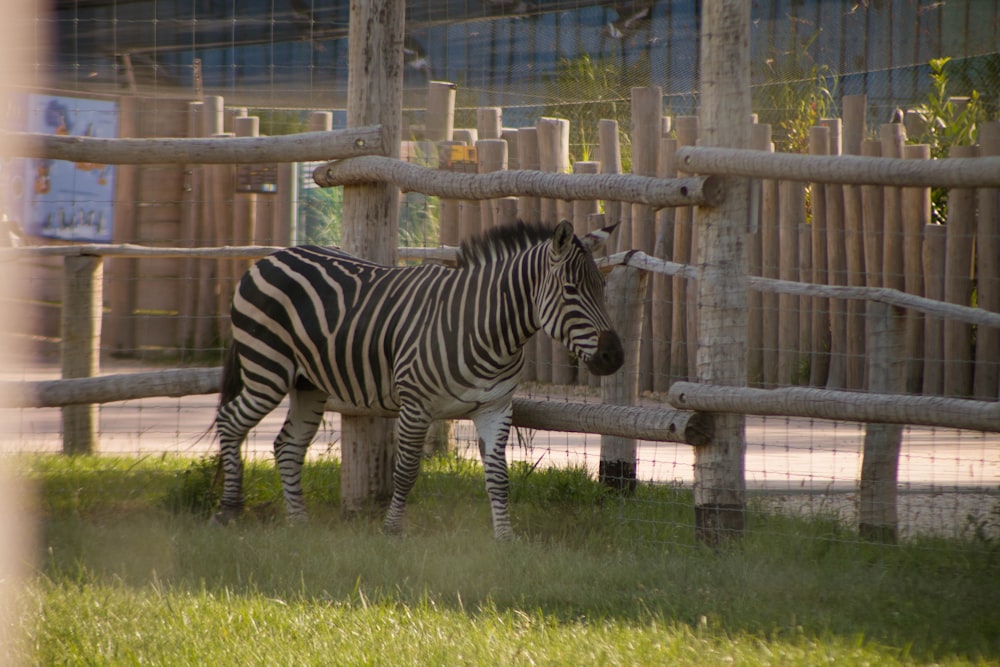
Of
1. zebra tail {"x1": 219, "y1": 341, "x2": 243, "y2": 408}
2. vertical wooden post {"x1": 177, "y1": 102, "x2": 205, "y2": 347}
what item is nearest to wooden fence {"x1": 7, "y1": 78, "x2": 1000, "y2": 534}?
vertical wooden post {"x1": 177, "y1": 102, "x2": 205, "y2": 347}

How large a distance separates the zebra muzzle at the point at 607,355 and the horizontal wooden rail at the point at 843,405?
29 centimetres

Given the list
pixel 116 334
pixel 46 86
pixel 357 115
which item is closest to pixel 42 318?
pixel 116 334

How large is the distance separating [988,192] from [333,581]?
6.95m

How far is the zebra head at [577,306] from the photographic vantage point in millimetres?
4766

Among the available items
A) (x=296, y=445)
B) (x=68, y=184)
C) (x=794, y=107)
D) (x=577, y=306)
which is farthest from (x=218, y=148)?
(x=794, y=107)

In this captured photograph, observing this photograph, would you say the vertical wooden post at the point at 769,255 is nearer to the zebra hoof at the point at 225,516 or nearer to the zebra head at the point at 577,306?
the zebra head at the point at 577,306

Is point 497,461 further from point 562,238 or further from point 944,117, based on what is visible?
point 944,117

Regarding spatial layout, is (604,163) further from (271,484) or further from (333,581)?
(333,581)

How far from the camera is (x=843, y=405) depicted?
4.29m

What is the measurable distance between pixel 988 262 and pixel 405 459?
5.86m

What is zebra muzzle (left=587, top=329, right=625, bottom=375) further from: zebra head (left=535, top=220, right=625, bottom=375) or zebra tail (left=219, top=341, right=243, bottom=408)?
zebra tail (left=219, top=341, right=243, bottom=408)

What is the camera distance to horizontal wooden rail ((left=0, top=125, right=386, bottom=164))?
563cm

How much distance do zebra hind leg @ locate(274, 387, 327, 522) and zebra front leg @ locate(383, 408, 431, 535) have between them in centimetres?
58

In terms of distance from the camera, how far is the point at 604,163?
10.2m
